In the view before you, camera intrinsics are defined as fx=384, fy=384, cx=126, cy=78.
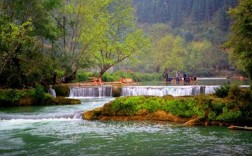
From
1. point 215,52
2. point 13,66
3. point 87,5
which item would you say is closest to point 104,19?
point 87,5

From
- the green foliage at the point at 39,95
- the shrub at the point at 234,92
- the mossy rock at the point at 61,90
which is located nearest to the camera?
the shrub at the point at 234,92

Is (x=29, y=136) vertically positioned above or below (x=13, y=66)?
below

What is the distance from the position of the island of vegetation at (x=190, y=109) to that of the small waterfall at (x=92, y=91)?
15035mm

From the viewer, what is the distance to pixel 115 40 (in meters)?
51.9

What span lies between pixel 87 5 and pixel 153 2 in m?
118

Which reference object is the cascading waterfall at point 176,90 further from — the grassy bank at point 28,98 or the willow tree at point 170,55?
the willow tree at point 170,55

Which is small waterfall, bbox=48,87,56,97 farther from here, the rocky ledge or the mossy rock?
the rocky ledge

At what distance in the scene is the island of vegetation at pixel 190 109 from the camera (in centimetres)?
1980

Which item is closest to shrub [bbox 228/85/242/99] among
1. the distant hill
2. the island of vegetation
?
the island of vegetation

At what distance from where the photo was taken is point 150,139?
1656 cm

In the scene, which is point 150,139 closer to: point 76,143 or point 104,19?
point 76,143

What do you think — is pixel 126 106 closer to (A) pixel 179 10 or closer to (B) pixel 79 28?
(B) pixel 79 28

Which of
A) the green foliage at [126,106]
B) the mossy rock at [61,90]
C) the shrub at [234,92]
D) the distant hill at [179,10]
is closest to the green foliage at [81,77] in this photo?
the mossy rock at [61,90]

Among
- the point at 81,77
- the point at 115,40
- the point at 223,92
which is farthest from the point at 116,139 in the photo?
the point at 115,40
